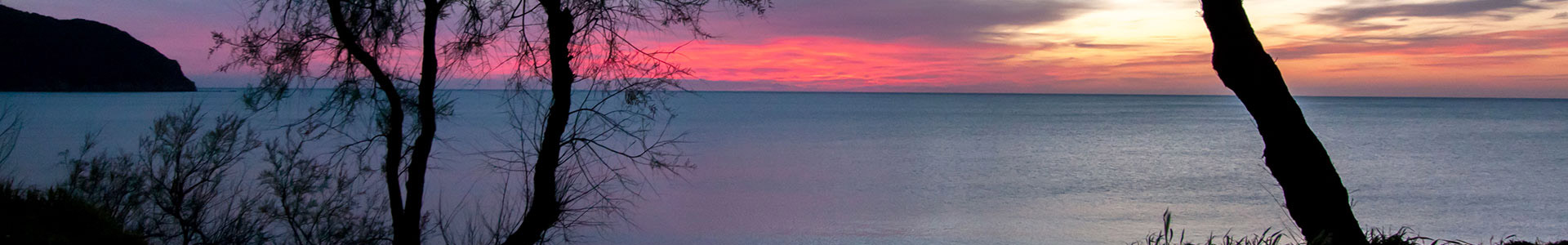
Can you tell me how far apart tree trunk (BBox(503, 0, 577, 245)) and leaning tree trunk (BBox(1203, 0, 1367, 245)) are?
3701 millimetres

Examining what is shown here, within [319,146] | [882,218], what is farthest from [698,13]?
[319,146]

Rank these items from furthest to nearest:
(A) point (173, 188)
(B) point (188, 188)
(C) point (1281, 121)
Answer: (B) point (188, 188)
(A) point (173, 188)
(C) point (1281, 121)

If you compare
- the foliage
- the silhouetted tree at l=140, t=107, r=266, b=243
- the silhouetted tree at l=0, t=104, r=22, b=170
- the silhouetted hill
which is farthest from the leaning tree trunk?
the silhouetted hill

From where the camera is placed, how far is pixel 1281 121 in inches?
195

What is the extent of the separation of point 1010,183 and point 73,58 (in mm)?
49213

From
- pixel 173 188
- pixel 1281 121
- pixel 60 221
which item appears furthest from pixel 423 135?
pixel 173 188

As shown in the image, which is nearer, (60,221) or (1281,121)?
(1281,121)

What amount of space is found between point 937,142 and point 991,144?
238cm

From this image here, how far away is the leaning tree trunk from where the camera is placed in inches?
193

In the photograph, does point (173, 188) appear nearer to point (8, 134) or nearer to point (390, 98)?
point (8, 134)

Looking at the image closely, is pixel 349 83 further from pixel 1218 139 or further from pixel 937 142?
pixel 1218 139

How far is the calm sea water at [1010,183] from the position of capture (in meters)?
15.9

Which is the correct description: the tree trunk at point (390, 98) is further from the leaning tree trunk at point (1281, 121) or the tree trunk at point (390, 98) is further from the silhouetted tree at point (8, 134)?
the leaning tree trunk at point (1281, 121)

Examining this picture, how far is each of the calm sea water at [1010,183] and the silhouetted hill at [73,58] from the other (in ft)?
8.11
